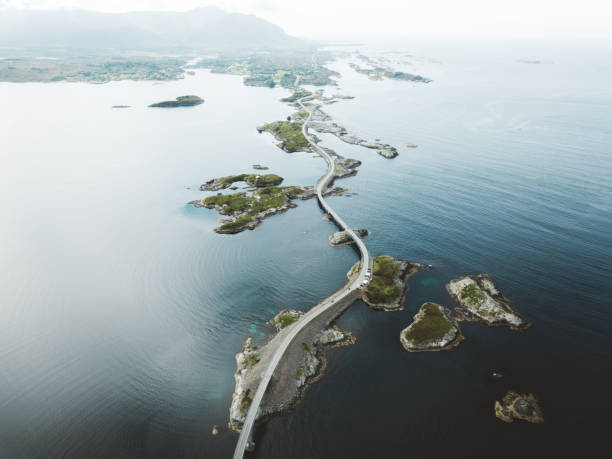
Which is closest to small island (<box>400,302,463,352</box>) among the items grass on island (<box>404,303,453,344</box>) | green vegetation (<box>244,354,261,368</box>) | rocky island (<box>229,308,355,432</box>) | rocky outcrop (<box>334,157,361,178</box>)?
grass on island (<box>404,303,453,344</box>)

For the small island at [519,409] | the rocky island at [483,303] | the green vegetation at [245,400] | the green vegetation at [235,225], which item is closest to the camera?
the small island at [519,409]

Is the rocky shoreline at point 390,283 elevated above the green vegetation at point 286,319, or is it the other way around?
the rocky shoreline at point 390,283

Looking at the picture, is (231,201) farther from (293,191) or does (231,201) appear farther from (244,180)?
(293,191)

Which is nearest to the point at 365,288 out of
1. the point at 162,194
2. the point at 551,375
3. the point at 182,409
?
the point at 551,375

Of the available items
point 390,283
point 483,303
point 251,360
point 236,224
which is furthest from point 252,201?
point 483,303

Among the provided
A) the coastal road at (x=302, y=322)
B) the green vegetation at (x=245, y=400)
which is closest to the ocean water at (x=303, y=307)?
the coastal road at (x=302, y=322)

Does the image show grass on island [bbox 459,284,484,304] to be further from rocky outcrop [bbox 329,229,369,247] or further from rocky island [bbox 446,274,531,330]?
rocky outcrop [bbox 329,229,369,247]

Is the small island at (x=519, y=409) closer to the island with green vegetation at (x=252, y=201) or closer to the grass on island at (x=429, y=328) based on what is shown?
the grass on island at (x=429, y=328)
